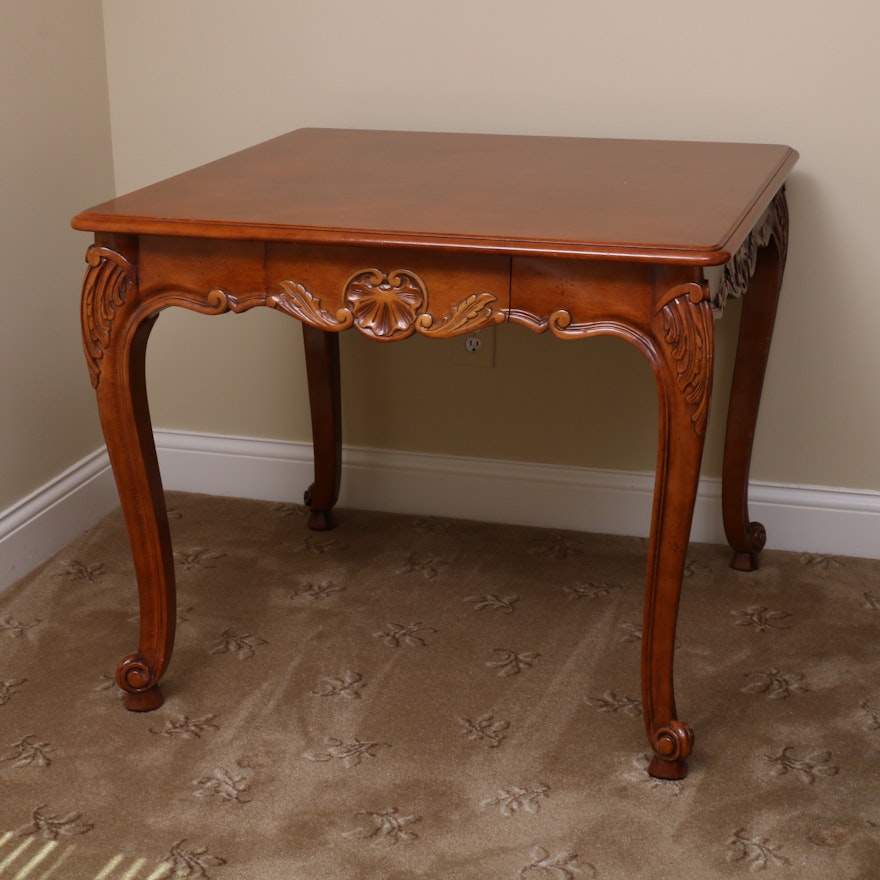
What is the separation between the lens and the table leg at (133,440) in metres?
1.67

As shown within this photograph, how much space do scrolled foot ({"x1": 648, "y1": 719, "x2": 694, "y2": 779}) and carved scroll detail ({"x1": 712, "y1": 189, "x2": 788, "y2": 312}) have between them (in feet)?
1.95

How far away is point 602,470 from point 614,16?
89 centimetres

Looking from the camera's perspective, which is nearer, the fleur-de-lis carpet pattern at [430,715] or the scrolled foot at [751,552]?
the fleur-de-lis carpet pattern at [430,715]

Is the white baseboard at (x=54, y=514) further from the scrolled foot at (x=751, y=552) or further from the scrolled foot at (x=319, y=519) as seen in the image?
the scrolled foot at (x=751, y=552)

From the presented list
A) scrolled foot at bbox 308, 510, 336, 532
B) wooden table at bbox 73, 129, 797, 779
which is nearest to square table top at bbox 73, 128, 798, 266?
wooden table at bbox 73, 129, 797, 779

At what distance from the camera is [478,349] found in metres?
2.49

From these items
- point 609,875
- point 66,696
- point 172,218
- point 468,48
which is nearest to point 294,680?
point 66,696

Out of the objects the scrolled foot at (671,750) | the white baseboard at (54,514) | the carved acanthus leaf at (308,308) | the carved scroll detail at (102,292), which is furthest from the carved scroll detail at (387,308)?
the white baseboard at (54,514)

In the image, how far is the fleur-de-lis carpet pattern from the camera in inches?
62.4

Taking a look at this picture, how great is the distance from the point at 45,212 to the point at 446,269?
116 cm

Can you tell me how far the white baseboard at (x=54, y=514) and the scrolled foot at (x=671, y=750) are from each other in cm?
129

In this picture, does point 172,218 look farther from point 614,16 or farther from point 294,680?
point 614,16

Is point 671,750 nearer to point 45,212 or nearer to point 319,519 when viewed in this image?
point 319,519

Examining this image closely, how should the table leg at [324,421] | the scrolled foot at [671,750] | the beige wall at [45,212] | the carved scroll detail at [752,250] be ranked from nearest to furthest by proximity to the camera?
1. the carved scroll detail at [752,250]
2. the scrolled foot at [671,750]
3. the beige wall at [45,212]
4. the table leg at [324,421]
